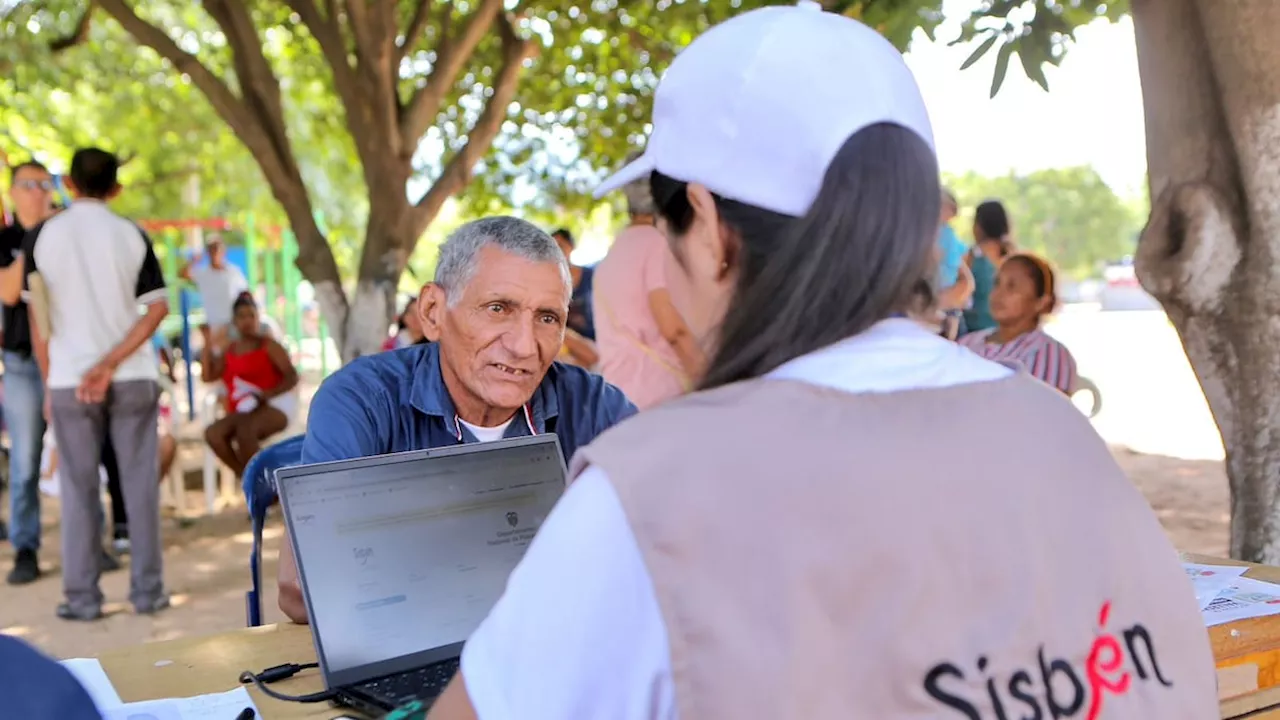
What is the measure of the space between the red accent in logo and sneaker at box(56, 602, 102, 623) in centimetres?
509

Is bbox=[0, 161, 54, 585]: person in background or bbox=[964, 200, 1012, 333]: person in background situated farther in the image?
bbox=[964, 200, 1012, 333]: person in background

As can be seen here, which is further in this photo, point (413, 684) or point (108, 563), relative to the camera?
point (108, 563)

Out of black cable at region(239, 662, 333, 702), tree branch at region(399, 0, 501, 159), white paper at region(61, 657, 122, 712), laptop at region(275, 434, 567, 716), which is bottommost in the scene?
black cable at region(239, 662, 333, 702)

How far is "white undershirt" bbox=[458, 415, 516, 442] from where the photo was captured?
97.2 inches

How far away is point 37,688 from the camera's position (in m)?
0.78

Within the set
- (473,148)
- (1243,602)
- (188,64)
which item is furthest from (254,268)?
(1243,602)

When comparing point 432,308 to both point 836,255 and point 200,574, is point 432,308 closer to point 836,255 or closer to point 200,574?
point 836,255

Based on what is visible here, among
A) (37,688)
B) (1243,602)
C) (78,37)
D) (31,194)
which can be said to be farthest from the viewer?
(78,37)

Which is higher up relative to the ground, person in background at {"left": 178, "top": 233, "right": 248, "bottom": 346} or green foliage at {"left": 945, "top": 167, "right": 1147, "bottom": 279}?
→ green foliage at {"left": 945, "top": 167, "right": 1147, "bottom": 279}


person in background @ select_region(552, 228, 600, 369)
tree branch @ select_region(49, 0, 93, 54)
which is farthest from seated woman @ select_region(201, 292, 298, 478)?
tree branch @ select_region(49, 0, 93, 54)

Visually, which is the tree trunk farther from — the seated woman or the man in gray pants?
the seated woman

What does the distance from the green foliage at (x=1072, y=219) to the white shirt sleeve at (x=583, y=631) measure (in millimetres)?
55804

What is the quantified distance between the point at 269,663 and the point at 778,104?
137 cm

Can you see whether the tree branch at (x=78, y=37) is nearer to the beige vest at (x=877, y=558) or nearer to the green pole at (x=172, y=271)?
the green pole at (x=172, y=271)
